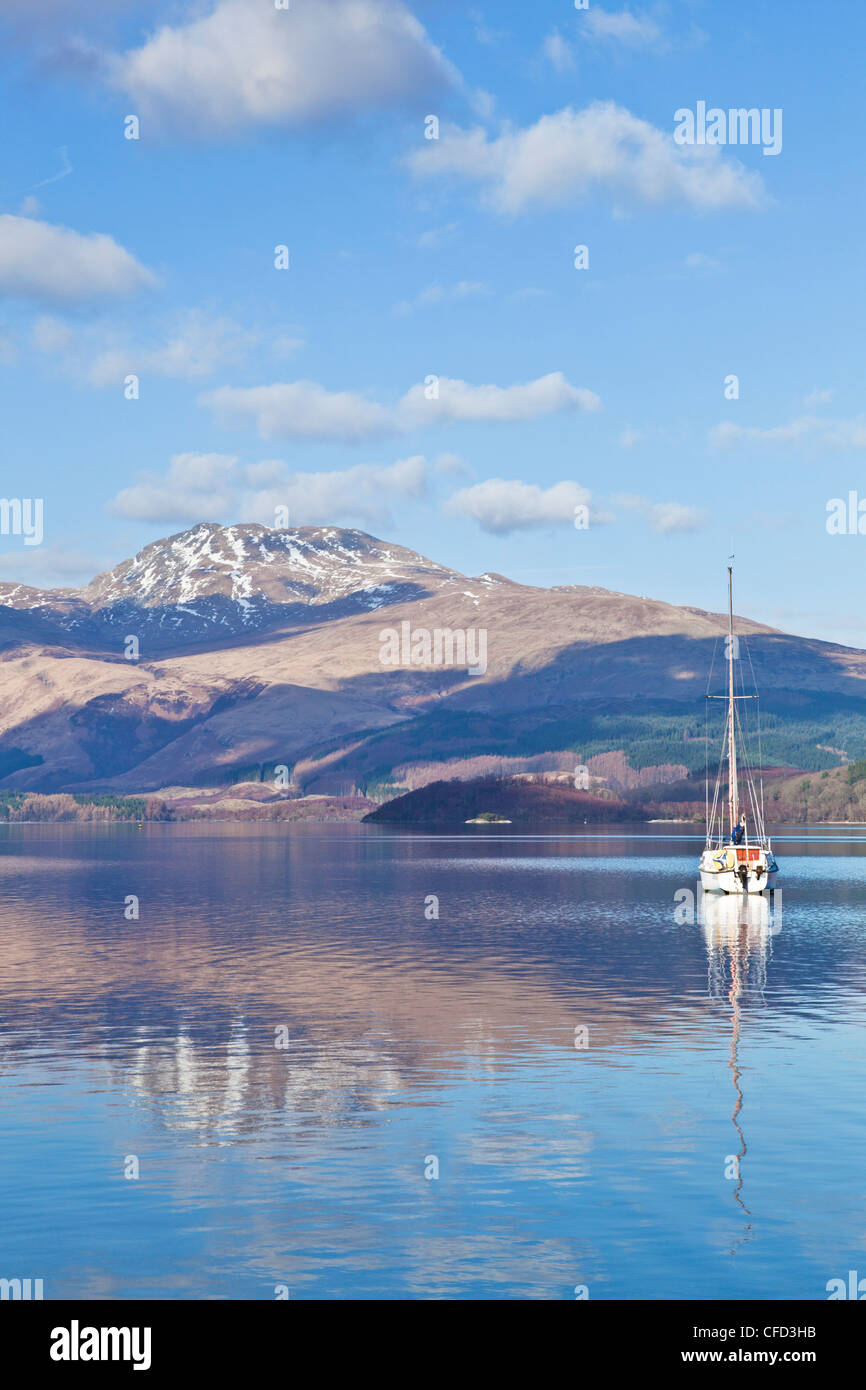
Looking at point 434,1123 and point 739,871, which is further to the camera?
point 739,871

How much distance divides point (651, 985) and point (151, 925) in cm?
5685

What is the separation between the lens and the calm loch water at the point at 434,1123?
111ft

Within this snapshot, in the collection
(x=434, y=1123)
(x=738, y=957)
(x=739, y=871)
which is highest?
(x=739, y=871)

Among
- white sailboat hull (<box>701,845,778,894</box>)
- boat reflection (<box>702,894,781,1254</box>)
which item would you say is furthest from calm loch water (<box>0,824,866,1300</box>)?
white sailboat hull (<box>701,845,778,894</box>)

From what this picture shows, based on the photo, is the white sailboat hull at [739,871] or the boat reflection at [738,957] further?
the white sailboat hull at [739,871]

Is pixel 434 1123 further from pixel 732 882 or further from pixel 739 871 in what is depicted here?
pixel 732 882

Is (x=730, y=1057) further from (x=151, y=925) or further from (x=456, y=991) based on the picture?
(x=151, y=925)

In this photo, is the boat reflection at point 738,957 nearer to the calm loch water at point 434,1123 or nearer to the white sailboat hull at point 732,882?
the calm loch water at point 434,1123

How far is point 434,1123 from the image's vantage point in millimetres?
47281

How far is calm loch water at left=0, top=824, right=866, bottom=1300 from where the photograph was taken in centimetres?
3397

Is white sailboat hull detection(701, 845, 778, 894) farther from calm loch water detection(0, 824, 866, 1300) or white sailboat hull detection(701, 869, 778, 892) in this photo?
calm loch water detection(0, 824, 866, 1300)

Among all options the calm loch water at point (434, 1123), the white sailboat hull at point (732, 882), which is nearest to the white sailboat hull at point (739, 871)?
the white sailboat hull at point (732, 882)

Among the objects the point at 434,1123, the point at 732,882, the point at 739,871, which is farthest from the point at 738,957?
the point at 732,882
